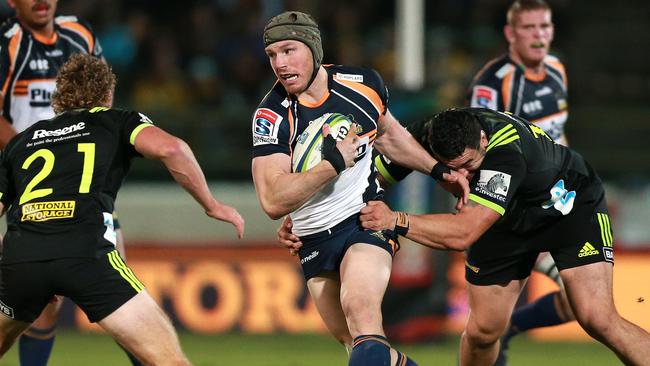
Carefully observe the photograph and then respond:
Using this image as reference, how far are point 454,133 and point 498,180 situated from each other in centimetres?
37

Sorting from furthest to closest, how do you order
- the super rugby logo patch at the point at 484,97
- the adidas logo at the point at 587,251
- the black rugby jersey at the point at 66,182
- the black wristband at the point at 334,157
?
the super rugby logo patch at the point at 484,97
the adidas logo at the point at 587,251
the black wristband at the point at 334,157
the black rugby jersey at the point at 66,182

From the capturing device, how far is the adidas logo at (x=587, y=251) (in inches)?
291

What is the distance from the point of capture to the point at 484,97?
9172 mm

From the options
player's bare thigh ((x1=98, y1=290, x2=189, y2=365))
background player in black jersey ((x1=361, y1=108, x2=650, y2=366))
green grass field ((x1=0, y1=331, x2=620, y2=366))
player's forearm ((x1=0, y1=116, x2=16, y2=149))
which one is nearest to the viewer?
player's bare thigh ((x1=98, y1=290, x2=189, y2=365))

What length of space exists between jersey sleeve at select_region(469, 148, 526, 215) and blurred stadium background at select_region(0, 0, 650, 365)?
388cm

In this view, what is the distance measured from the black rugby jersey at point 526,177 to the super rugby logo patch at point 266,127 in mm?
1194

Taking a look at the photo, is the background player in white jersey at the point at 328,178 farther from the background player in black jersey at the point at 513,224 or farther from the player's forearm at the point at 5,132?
the player's forearm at the point at 5,132

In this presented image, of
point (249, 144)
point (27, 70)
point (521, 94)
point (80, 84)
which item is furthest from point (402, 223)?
point (249, 144)

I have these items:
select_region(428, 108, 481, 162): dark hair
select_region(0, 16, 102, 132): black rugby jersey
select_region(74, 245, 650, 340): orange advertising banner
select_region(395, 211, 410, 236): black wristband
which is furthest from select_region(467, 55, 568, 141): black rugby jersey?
select_region(74, 245, 650, 340): orange advertising banner

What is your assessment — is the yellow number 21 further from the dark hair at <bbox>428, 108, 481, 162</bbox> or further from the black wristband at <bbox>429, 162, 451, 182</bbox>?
the black wristband at <bbox>429, 162, 451, 182</bbox>

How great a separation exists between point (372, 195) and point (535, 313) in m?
2.18

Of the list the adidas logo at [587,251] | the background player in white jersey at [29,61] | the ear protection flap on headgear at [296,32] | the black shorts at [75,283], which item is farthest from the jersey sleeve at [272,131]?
the adidas logo at [587,251]

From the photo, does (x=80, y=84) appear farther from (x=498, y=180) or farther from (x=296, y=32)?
(x=498, y=180)

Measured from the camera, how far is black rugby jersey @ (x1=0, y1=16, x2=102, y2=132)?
8.25 meters
